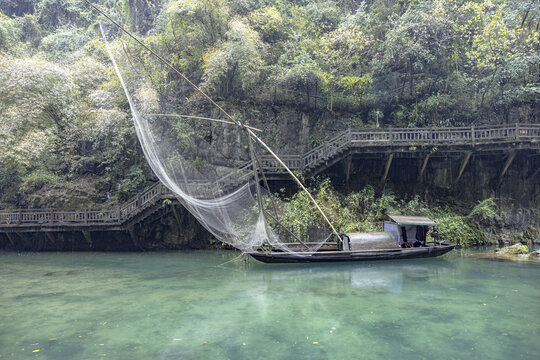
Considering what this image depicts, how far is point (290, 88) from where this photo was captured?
20156mm

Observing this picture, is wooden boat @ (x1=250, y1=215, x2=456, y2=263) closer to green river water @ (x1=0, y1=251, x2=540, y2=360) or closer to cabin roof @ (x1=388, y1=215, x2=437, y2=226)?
cabin roof @ (x1=388, y1=215, x2=437, y2=226)

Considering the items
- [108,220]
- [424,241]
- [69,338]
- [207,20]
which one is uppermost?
[207,20]

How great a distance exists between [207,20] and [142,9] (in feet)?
25.7

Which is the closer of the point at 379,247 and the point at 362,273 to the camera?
the point at 362,273

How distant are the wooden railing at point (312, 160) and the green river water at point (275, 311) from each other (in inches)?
128

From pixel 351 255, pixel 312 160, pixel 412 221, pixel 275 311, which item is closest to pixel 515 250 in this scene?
pixel 412 221

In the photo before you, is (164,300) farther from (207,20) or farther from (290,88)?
(207,20)

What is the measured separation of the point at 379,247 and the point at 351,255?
1143 mm

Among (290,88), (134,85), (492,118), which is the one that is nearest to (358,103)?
(290,88)

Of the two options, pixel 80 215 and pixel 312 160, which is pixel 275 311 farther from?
pixel 80 215

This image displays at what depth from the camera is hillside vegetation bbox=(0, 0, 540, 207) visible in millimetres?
17406

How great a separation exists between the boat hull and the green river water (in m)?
0.29

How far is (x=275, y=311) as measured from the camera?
8.28 metres

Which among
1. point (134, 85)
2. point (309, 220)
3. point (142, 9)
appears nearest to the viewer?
point (134, 85)
